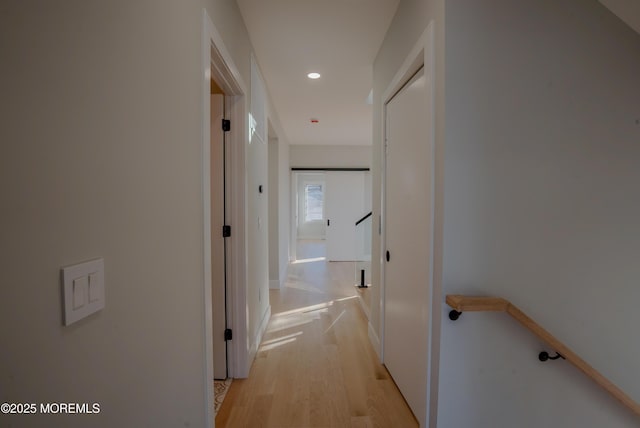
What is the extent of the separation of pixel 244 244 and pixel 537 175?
186cm

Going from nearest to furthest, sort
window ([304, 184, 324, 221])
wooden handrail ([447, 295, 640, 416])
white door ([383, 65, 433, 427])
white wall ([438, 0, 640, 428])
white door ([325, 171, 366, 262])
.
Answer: wooden handrail ([447, 295, 640, 416]) < white wall ([438, 0, 640, 428]) < white door ([383, 65, 433, 427]) < white door ([325, 171, 366, 262]) < window ([304, 184, 324, 221])

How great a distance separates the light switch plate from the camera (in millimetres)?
632

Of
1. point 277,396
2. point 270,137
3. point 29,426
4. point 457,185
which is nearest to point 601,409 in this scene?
point 457,185

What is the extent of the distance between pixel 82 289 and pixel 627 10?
235 centimetres

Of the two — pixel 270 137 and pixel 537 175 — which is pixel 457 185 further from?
pixel 270 137

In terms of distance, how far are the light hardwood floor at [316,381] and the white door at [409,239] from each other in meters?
0.19

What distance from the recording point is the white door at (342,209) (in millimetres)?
7033

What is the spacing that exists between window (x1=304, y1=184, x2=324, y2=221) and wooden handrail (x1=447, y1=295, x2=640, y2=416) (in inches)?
390

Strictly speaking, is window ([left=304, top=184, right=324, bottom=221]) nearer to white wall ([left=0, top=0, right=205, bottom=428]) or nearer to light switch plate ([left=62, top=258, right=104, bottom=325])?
white wall ([left=0, top=0, right=205, bottom=428])

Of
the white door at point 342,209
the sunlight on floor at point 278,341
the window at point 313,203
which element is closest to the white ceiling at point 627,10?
the sunlight on floor at point 278,341

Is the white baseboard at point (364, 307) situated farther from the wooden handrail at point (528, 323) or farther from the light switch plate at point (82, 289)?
the light switch plate at point (82, 289)

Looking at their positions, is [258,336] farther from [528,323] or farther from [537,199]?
[537,199]

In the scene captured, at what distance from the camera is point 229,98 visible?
2.21 m

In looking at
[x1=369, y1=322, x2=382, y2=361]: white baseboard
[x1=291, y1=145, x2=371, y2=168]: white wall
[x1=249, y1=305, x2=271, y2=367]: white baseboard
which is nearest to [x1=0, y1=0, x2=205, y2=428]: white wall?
[x1=249, y1=305, x2=271, y2=367]: white baseboard
